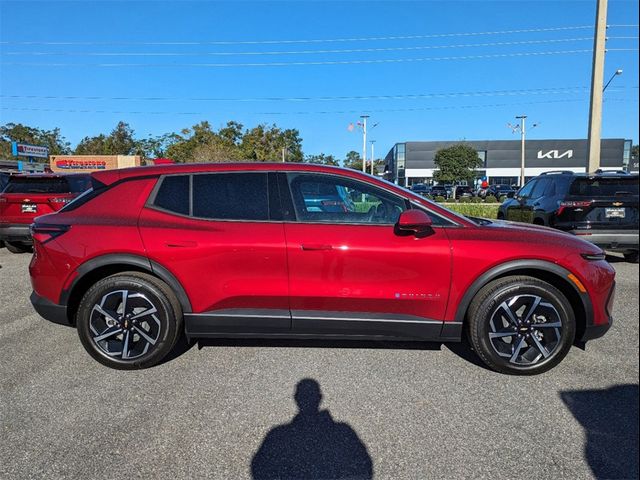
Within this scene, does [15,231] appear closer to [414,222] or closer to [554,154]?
[414,222]

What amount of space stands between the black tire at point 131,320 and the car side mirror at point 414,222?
1.95m

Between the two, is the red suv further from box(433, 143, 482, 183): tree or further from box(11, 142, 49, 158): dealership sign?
box(433, 143, 482, 183): tree

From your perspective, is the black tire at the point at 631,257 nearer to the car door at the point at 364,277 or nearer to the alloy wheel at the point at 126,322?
the car door at the point at 364,277

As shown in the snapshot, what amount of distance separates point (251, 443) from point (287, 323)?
1030mm

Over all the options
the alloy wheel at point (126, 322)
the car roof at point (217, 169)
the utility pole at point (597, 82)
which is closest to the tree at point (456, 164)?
the utility pole at point (597, 82)

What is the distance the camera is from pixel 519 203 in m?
9.17

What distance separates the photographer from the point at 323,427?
2695 millimetres

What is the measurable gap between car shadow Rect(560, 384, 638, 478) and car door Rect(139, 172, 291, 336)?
2164 mm

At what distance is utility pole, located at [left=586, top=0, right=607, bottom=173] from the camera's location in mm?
13484

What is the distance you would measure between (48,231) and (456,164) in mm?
60357

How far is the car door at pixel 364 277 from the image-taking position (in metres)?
3.27

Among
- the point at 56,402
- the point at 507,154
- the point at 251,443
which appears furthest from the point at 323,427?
the point at 507,154

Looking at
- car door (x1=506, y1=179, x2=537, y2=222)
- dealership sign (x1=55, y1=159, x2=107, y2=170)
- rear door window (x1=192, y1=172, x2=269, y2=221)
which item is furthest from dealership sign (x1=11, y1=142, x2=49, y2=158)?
rear door window (x1=192, y1=172, x2=269, y2=221)

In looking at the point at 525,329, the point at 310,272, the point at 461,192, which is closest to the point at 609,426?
the point at 525,329
